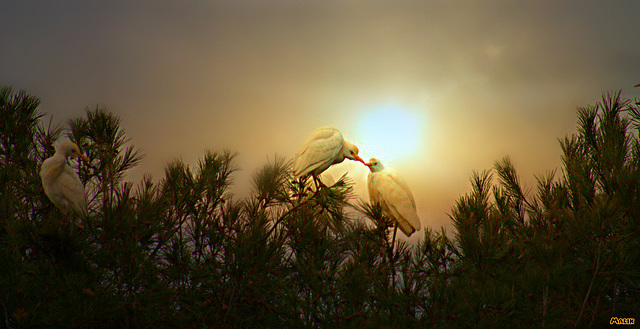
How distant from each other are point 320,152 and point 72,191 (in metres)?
1.17

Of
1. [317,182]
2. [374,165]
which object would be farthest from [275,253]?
[374,165]

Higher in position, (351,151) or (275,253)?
(351,151)

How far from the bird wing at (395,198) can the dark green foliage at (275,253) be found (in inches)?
6.3

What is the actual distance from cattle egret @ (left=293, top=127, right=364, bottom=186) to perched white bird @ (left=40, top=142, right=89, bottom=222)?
1.03 m

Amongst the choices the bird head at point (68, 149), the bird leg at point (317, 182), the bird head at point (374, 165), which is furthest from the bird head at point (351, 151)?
the bird head at point (68, 149)

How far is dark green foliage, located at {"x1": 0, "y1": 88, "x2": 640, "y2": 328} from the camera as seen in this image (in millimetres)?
1591

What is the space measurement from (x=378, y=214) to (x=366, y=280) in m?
0.64

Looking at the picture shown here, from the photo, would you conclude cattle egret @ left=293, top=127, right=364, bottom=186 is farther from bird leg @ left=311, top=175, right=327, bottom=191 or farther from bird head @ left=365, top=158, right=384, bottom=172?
bird head @ left=365, top=158, right=384, bottom=172

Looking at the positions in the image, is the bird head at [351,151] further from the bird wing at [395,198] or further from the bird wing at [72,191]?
the bird wing at [72,191]

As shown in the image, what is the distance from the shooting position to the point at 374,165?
10.0 ft

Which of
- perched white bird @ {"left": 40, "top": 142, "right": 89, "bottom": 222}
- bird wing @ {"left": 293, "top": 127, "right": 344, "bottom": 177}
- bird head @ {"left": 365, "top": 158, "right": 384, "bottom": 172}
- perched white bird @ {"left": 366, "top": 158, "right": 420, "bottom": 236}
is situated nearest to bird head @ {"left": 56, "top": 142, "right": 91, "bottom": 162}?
perched white bird @ {"left": 40, "top": 142, "right": 89, "bottom": 222}

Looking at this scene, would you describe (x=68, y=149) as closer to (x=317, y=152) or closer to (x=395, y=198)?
(x=317, y=152)

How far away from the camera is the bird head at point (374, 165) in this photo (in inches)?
120

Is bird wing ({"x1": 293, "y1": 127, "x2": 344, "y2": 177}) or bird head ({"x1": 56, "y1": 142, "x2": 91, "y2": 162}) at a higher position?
bird wing ({"x1": 293, "y1": 127, "x2": 344, "y2": 177})
